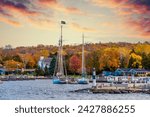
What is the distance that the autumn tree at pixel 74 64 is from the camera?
96.7 feet

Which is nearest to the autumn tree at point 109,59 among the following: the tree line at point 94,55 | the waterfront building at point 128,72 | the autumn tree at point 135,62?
the tree line at point 94,55

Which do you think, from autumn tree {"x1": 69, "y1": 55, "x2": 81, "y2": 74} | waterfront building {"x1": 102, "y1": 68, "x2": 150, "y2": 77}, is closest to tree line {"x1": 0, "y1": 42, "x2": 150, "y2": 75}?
autumn tree {"x1": 69, "y1": 55, "x2": 81, "y2": 74}

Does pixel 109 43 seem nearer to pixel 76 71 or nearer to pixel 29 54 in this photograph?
pixel 29 54

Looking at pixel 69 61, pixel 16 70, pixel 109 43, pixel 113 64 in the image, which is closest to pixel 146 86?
pixel 109 43

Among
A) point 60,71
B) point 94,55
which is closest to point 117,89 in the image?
point 94,55

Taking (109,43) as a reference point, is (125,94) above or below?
below

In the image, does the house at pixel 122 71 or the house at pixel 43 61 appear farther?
the house at pixel 43 61

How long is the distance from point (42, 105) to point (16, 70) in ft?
83.2

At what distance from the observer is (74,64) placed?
99.8 ft

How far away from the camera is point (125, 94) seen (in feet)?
60.3

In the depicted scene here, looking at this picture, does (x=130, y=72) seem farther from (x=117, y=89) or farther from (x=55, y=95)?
(x=55, y=95)

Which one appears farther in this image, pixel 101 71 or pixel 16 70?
pixel 16 70

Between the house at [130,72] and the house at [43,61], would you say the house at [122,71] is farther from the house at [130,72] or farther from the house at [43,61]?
the house at [43,61]

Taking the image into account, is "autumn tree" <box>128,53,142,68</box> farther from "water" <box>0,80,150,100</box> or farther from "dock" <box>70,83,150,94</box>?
"dock" <box>70,83,150,94</box>
